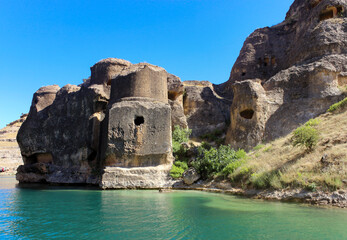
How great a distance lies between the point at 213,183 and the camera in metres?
13.5

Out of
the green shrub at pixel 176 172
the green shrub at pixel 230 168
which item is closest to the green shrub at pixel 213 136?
the green shrub at pixel 176 172

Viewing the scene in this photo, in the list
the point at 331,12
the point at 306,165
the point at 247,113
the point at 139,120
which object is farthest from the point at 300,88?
the point at 139,120

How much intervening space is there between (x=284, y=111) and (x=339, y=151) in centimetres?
896

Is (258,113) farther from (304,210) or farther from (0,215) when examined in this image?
(0,215)

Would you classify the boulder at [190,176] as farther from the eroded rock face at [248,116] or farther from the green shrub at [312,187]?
the green shrub at [312,187]

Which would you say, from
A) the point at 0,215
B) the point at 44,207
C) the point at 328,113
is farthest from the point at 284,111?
the point at 0,215

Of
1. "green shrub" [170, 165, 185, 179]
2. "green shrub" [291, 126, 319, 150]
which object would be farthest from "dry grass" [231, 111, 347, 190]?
"green shrub" [170, 165, 185, 179]

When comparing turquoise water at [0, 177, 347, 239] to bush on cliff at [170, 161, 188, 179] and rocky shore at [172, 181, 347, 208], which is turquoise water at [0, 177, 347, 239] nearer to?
rocky shore at [172, 181, 347, 208]

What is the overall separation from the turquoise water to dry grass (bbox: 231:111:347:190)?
4.05ft

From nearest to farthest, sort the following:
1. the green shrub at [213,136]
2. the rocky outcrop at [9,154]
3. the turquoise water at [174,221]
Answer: the turquoise water at [174,221]
the green shrub at [213,136]
the rocky outcrop at [9,154]

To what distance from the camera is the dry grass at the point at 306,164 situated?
873 centimetres

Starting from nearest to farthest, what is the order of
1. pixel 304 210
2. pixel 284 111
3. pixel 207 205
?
pixel 304 210 < pixel 207 205 < pixel 284 111

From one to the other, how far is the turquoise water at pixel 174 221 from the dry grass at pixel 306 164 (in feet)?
4.05

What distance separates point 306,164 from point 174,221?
563 centimetres
